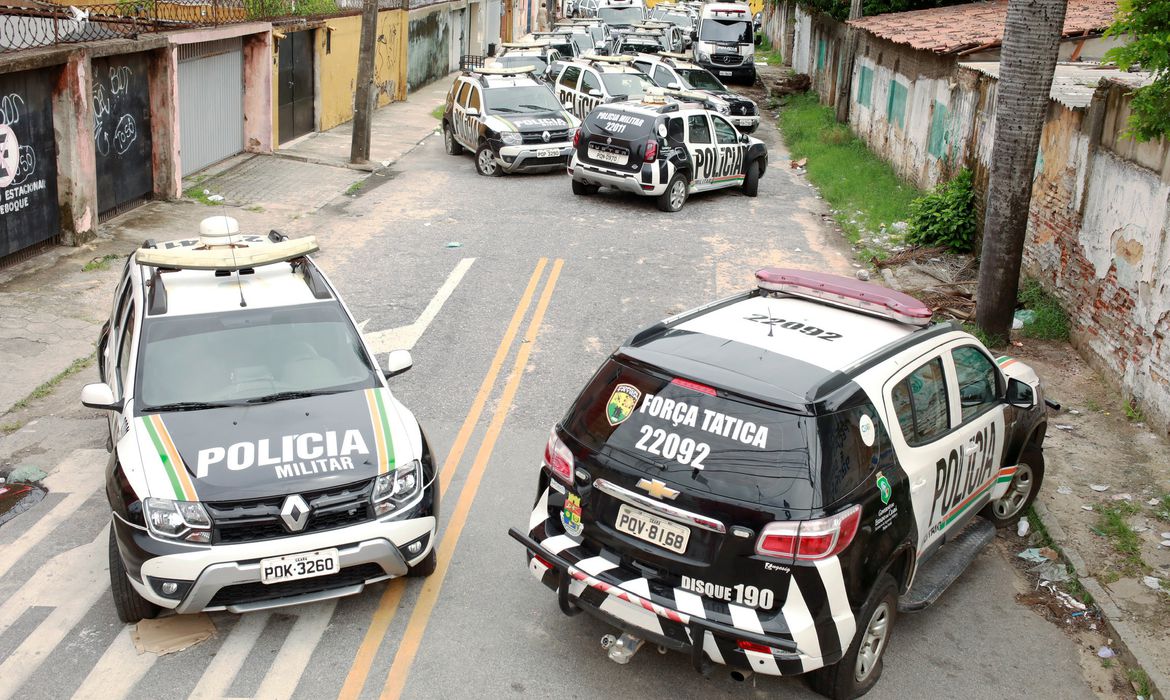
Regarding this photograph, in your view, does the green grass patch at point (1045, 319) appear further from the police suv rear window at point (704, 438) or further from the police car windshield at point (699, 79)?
the police car windshield at point (699, 79)

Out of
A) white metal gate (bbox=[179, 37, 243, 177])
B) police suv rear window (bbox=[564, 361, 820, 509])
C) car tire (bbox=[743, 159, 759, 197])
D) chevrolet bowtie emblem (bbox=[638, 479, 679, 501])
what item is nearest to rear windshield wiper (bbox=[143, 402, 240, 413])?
police suv rear window (bbox=[564, 361, 820, 509])

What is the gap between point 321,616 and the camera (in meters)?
6.57

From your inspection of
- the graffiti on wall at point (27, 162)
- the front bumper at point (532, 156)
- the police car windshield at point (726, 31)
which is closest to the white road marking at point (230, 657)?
the graffiti on wall at point (27, 162)

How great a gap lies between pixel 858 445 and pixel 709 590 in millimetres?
1051

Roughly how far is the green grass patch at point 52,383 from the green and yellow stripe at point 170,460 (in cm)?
412

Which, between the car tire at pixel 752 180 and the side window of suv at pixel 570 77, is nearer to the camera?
the car tire at pixel 752 180

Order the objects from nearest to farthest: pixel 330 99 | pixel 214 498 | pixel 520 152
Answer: pixel 214 498 < pixel 520 152 < pixel 330 99

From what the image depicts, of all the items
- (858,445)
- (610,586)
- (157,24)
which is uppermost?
(157,24)

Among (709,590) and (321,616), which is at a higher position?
(709,590)

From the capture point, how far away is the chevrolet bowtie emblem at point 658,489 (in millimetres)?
5520

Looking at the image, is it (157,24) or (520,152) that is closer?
(157,24)

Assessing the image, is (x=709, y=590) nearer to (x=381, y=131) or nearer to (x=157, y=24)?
(x=157, y=24)

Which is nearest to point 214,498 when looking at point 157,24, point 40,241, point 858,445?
point 858,445

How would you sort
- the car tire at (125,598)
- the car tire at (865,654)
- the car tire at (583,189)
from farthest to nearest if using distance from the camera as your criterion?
the car tire at (583,189) < the car tire at (125,598) < the car tire at (865,654)
